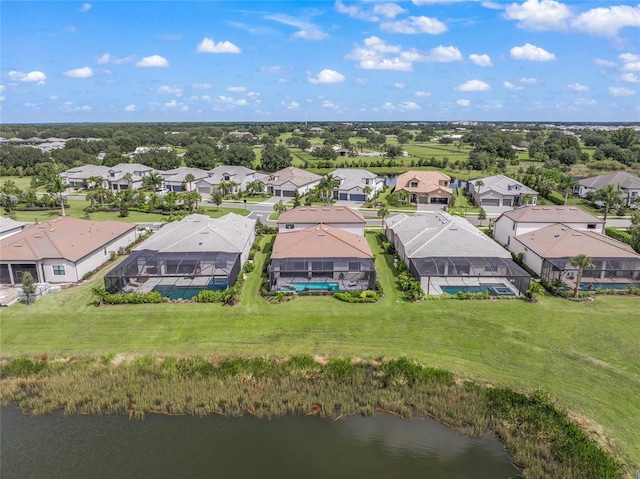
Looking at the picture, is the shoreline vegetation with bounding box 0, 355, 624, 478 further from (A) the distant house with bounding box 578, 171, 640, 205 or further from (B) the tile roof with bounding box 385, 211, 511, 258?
(A) the distant house with bounding box 578, 171, 640, 205

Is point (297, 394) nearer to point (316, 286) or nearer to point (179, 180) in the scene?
point (316, 286)

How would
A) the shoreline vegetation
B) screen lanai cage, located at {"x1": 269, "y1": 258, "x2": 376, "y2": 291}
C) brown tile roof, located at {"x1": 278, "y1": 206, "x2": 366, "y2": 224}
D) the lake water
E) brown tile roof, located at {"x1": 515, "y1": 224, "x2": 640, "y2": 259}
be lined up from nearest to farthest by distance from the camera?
1. the lake water
2. the shoreline vegetation
3. screen lanai cage, located at {"x1": 269, "y1": 258, "x2": 376, "y2": 291}
4. brown tile roof, located at {"x1": 515, "y1": 224, "x2": 640, "y2": 259}
5. brown tile roof, located at {"x1": 278, "y1": 206, "x2": 366, "y2": 224}

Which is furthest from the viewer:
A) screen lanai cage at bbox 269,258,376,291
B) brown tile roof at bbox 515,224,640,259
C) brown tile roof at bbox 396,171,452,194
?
brown tile roof at bbox 396,171,452,194

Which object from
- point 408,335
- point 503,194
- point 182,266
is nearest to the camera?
point 408,335

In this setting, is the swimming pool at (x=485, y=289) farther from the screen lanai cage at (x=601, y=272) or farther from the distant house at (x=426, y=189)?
the distant house at (x=426, y=189)

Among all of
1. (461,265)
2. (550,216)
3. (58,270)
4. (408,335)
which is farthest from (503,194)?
(58,270)

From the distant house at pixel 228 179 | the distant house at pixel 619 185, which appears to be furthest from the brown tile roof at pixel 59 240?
the distant house at pixel 619 185

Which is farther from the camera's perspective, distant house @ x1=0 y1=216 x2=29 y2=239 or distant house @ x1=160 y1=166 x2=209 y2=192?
distant house @ x1=160 y1=166 x2=209 y2=192

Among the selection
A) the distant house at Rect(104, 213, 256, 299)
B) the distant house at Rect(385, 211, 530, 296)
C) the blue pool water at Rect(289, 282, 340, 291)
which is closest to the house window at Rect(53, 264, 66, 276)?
the distant house at Rect(104, 213, 256, 299)
